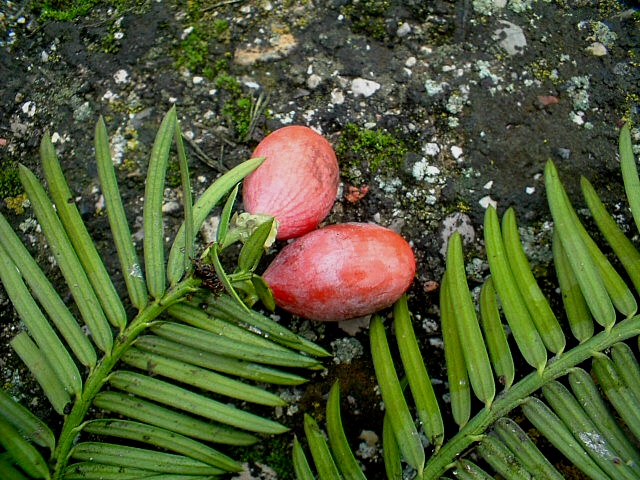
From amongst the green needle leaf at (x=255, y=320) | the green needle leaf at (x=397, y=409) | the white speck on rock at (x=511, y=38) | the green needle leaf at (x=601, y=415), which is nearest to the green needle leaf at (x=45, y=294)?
the green needle leaf at (x=255, y=320)

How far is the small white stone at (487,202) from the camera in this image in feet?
4.55

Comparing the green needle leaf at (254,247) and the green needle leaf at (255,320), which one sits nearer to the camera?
the green needle leaf at (254,247)

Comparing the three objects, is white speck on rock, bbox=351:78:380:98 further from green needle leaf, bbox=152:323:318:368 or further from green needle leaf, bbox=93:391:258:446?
green needle leaf, bbox=93:391:258:446

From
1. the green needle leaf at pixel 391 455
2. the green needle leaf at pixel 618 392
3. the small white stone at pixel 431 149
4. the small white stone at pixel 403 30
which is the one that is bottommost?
the green needle leaf at pixel 391 455

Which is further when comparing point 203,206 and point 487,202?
point 487,202

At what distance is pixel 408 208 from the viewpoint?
4.57ft

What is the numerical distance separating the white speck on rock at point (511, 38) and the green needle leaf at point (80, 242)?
105cm

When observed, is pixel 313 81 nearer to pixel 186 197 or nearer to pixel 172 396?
pixel 186 197

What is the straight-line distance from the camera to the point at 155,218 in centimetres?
112

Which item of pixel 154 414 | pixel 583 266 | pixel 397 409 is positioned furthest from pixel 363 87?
pixel 154 414

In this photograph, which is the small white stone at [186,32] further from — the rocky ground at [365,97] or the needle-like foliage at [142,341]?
the needle-like foliage at [142,341]

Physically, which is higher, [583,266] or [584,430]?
[583,266]

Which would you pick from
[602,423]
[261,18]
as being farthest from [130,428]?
[261,18]

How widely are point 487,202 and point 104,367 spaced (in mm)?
858
